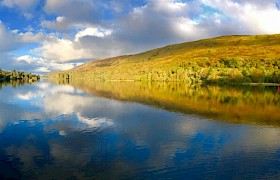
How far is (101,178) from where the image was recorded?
793 inches

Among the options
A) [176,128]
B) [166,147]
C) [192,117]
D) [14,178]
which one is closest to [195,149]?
[166,147]

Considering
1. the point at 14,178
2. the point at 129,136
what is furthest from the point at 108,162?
the point at 129,136

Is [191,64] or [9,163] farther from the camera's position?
[191,64]

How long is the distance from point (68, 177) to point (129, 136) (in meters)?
12.5

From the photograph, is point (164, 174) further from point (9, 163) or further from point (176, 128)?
point (176, 128)

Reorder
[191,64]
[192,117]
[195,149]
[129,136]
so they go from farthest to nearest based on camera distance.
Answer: [191,64]
[192,117]
[129,136]
[195,149]

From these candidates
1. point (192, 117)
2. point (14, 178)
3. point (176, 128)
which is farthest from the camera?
point (192, 117)

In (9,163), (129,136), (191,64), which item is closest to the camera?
(9,163)

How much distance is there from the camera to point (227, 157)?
24953 millimetres

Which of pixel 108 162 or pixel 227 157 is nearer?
pixel 108 162

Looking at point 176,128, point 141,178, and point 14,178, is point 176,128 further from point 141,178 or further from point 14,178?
point 14,178

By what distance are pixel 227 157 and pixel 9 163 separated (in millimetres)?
16812

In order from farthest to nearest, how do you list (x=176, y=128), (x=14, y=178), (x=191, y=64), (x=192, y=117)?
1. (x=191, y=64)
2. (x=192, y=117)
3. (x=176, y=128)
4. (x=14, y=178)

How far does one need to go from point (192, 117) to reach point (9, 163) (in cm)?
2795
